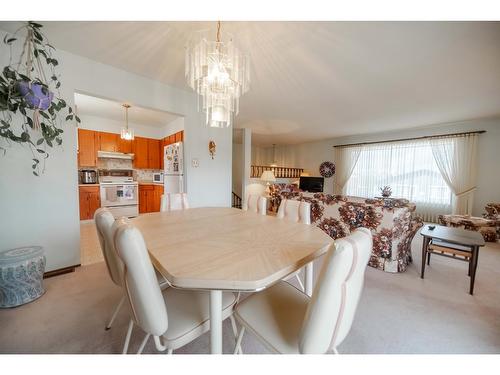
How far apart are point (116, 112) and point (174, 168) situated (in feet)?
5.78

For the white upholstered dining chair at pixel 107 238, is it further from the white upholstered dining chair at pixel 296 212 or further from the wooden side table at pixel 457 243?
the wooden side table at pixel 457 243

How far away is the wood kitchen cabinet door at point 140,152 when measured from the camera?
4596mm

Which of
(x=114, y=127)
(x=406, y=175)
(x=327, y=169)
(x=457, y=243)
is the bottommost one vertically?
(x=457, y=243)

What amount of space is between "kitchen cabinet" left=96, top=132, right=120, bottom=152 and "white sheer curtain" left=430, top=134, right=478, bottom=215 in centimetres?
752

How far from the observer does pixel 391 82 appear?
8.34 feet

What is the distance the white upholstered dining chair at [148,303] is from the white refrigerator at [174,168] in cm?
244

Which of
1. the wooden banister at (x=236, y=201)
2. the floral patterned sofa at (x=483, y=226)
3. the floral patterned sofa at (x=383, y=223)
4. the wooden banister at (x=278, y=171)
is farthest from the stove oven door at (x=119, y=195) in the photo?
the floral patterned sofa at (x=483, y=226)

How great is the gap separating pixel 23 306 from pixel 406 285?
3416 millimetres

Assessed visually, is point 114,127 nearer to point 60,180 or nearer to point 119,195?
point 119,195

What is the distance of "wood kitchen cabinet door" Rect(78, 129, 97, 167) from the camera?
3.99 meters

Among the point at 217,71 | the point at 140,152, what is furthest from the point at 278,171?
the point at 217,71

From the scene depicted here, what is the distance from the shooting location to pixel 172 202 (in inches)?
87.7

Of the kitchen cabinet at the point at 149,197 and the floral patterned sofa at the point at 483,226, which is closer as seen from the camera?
the floral patterned sofa at the point at 483,226
